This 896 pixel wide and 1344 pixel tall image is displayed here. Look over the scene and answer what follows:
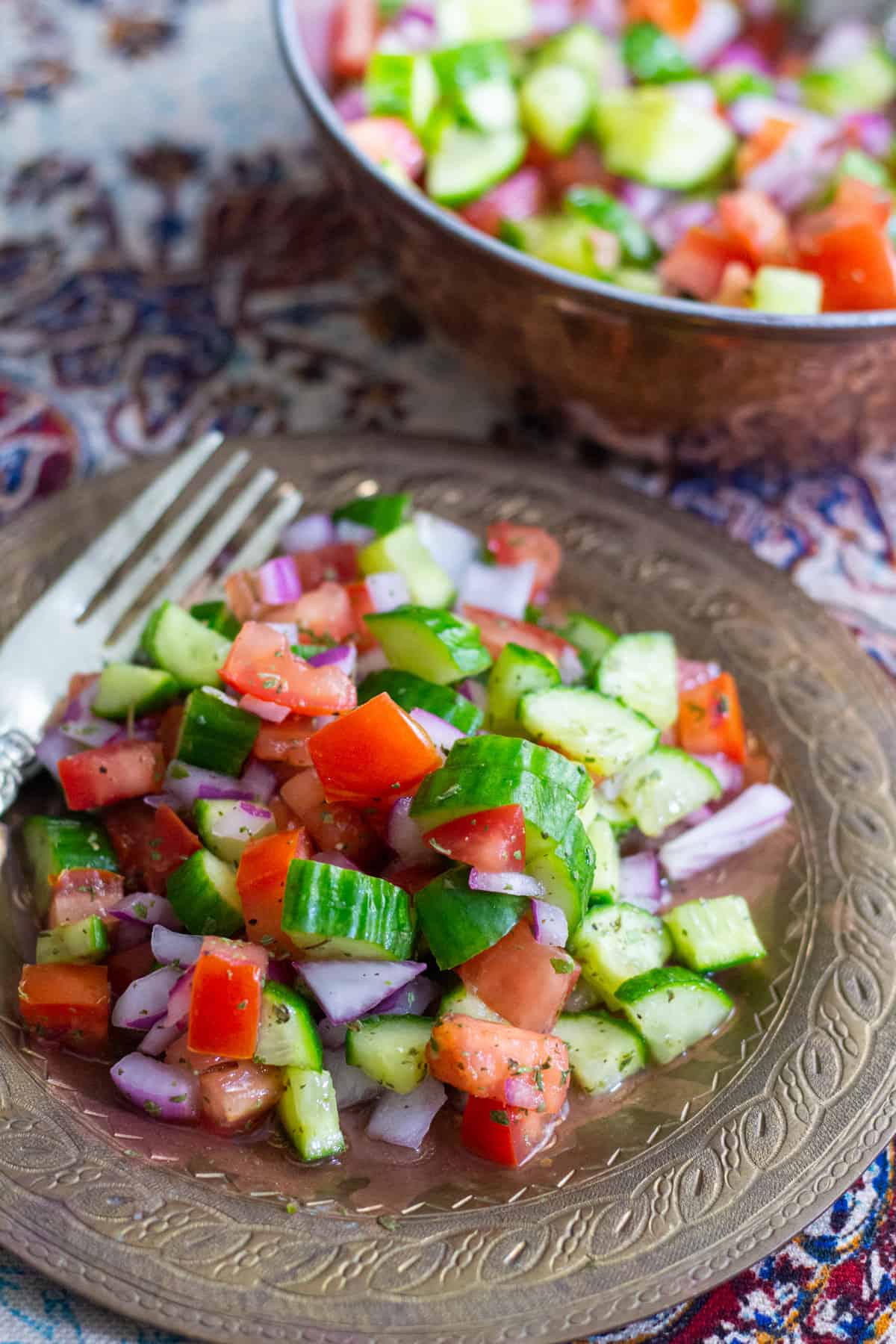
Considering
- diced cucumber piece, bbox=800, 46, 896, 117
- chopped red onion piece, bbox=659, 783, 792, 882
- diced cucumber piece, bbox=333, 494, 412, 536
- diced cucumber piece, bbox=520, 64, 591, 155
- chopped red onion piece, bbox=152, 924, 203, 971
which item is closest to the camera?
chopped red onion piece, bbox=152, 924, 203, 971

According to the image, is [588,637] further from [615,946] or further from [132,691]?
[132,691]

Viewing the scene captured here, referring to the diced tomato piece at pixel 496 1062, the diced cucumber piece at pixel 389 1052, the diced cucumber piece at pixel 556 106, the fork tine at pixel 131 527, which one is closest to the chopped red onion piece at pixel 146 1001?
the diced cucumber piece at pixel 389 1052

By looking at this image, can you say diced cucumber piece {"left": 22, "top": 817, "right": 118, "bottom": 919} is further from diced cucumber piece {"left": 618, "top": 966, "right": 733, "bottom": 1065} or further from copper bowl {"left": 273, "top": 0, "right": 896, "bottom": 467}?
copper bowl {"left": 273, "top": 0, "right": 896, "bottom": 467}

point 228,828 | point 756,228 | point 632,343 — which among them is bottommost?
point 228,828

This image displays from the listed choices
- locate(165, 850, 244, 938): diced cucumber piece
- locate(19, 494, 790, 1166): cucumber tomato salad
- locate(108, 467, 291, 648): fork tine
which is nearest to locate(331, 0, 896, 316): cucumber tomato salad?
locate(108, 467, 291, 648): fork tine

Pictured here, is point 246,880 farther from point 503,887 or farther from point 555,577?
point 555,577

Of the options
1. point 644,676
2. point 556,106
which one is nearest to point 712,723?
point 644,676
